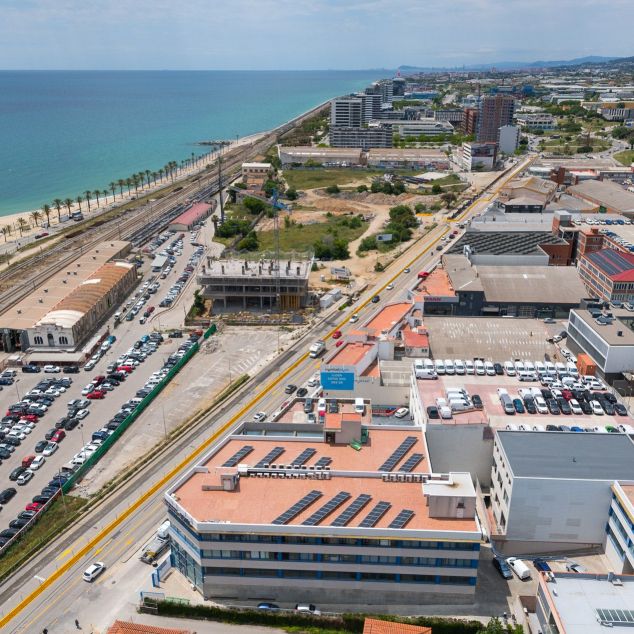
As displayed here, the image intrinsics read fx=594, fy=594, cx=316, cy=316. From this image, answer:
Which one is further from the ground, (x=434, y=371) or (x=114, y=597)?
(x=434, y=371)

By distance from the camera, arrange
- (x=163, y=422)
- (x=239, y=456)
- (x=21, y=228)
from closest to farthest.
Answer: (x=239, y=456)
(x=163, y=422)
(x=21, y=228)

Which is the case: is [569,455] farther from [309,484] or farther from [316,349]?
[316,349]

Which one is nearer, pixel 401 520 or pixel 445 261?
pixel 401 520

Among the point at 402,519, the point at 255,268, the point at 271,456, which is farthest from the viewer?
the point at 255,268

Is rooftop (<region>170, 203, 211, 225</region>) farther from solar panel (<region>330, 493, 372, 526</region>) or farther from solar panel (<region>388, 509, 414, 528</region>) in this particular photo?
solar panel (<region>388, 509, 414, 528</region>)

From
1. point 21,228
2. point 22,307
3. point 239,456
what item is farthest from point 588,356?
point 21,228

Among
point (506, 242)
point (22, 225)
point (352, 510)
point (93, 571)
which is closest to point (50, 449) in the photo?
point (93, 571)

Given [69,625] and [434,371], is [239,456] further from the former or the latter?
[434,371]

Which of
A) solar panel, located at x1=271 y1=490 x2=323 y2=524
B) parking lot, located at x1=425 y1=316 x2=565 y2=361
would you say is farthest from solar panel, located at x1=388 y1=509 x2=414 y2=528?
parking lot, located at x1=425 y1=316 x2=565 y2=361
